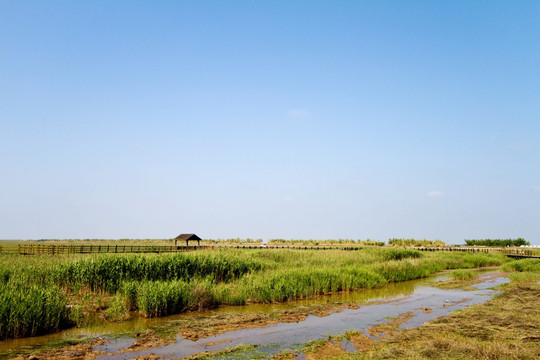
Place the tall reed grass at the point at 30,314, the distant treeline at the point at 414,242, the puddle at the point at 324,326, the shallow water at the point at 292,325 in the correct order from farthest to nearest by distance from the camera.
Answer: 1. the distant treeline at the point at 414,242
2. the tall reed grass at the point at 30,314
3. the shallow water at the point at 292,325
4. the puddle at the point at 324,326

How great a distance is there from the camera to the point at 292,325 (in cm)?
1462

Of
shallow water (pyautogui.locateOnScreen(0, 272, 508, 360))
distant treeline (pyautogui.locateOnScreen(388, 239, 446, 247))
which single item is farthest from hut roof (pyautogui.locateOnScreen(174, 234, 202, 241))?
shallow water (pyautogui.locateOnScreen(0, 272, 508, 360))

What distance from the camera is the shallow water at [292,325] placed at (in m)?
11.5

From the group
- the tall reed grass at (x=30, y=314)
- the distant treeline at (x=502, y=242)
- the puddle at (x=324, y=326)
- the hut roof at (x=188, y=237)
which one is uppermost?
the hut roof at (x=188, y=237)

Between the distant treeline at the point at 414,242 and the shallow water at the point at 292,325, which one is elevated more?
the distant treeline at the point at 414,242

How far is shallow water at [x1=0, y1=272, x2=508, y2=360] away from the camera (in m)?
11.5

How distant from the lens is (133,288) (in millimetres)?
16719

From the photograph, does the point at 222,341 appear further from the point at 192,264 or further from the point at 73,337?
the point at 192,264

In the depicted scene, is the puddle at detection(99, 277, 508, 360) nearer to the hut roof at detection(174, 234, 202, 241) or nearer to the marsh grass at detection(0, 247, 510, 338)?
the marsh grass at detection(0, 247, 510, 338)

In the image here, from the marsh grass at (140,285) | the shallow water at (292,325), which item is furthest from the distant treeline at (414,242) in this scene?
the shallow water at (292,325)

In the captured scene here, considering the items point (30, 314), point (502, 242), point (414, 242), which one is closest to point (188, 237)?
point (414, 242)

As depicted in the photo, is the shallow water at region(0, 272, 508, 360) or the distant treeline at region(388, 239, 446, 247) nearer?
the shallow water at region(0, 272, 508, 360)

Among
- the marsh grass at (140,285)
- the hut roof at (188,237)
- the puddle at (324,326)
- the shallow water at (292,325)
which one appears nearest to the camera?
the puddle at (324,326)

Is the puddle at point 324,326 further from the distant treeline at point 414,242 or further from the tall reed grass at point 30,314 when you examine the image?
the distant treeline at point 414,242
